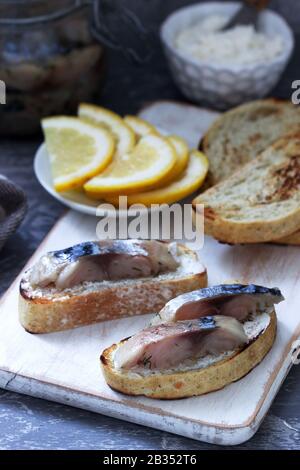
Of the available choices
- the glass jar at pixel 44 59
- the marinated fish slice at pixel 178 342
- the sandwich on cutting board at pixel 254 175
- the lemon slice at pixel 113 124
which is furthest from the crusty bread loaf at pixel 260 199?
the glass jar at pixel 44 59

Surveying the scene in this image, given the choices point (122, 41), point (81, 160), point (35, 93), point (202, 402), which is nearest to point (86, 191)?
point (81, 160)

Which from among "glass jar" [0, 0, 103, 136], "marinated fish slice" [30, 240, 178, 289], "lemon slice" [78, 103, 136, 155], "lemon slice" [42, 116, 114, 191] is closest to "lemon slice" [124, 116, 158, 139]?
"lemon slice" [78, 103, 136, 155]

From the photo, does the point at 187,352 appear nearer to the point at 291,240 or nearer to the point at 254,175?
the point at 291,240

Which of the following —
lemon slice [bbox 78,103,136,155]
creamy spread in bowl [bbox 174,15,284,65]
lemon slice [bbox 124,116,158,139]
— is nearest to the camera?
lemon slice [bbox 78,103,136,155]

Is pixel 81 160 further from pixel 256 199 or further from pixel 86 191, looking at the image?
pixel 256 199

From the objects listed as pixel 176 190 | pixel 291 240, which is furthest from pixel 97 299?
pixel 291 240

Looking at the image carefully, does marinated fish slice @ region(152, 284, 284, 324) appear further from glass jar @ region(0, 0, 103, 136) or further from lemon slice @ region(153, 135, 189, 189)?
glass jar @ region(0, 0, 103, 136)

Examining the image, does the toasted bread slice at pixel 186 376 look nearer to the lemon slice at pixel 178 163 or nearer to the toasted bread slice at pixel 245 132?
the lemon slice at pixel 178 163
